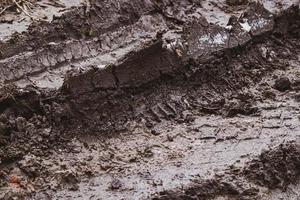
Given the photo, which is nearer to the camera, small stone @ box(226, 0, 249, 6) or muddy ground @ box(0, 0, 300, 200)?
muddy ground @ box(0, 0, 300, 200)

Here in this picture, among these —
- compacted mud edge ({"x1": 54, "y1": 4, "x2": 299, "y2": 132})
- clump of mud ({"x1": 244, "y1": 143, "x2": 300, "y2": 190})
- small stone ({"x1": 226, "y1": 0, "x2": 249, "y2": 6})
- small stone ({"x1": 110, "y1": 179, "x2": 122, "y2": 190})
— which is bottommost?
small stone ({"x1": 110, "y1": 179, "x2": 122, "y2": 190})

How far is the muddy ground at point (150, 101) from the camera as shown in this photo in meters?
2.75

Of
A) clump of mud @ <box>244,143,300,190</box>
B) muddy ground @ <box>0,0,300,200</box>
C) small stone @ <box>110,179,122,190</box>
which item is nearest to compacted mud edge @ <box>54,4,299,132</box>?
muddy ground @ <box>0,0,300,200</box>

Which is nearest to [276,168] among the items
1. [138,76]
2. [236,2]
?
[138,76]

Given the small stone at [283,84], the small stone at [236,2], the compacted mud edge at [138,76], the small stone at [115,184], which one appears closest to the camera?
the small stone at [115,184]

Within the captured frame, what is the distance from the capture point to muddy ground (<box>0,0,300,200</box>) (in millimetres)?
2750

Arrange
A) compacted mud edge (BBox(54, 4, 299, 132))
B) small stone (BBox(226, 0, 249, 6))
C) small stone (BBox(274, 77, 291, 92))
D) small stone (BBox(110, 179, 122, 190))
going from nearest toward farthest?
small stone (BBox(110, 179, 122, 190)), compacted mud edge (BBox(54, 4, 299, 132)), small stone (BBox(274, 77, 291, 92)), small stone (BBox(226, 0, 249, 6))

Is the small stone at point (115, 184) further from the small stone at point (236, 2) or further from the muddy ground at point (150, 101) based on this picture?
the small stone at point (236, 2)

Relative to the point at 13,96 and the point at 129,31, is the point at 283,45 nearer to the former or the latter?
the point at 129,31

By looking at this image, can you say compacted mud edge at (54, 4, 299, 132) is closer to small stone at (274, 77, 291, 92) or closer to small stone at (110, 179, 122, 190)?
small stone at (274, 77, 291, 92)

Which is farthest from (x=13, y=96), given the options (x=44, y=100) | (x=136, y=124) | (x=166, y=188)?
(x=166, y=188)

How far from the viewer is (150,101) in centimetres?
321

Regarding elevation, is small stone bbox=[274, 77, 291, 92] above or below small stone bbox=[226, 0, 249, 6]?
below

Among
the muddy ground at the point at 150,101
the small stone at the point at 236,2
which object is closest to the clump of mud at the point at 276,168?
the muddy ground at the point at 150,101
